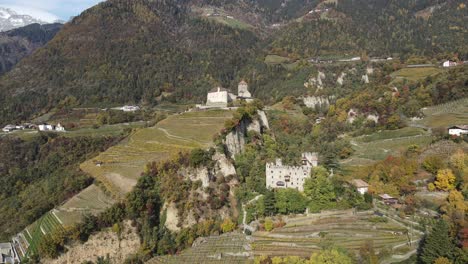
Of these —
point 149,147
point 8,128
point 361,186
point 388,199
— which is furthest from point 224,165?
point 8,128

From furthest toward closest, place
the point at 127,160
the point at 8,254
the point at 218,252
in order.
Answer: the point at 127,160
the point at 8,254
the point at 218,252

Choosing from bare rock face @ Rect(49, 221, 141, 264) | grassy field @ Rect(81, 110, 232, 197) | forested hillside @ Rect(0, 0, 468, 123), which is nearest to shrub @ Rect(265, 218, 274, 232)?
bare rock face @ Rect(49, 221, 141, 264)

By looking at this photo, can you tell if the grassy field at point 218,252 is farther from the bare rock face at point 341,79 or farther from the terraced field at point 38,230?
the bare rock face at point 341,79

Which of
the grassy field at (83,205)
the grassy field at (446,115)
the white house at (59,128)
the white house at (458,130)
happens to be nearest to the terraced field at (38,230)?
the grassy field at (83,205)

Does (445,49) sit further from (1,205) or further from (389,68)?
(1,205)

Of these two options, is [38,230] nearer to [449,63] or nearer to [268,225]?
[268,225]

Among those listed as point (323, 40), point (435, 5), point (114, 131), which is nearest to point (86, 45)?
point (114, 131)
